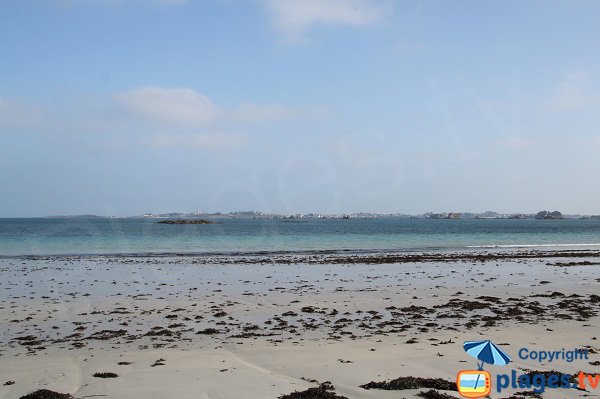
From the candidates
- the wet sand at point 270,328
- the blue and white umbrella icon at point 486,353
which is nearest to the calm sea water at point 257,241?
the wet sand at point 270,328

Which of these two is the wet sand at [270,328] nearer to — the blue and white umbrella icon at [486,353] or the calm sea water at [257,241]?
the blue and white umbrella icon at [486,353]

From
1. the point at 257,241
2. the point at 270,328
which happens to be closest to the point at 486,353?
the point at 270,328

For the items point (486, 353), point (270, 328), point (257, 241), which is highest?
point (486, 353)

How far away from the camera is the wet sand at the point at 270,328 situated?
26.6 ft

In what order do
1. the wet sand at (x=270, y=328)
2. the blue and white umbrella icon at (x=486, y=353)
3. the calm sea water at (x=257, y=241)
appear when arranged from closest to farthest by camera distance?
the blue and white umbrella icon at (x=486, y=353) < the wet sand at (x=270, y=328) < the calm sea water at (x=257, y=241)

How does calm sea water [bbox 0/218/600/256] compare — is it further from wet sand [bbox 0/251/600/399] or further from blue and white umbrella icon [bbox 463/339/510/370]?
blue and white umbrella icon [bbox 463/339/510/370]

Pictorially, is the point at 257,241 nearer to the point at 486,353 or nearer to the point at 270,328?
the point at 270,328

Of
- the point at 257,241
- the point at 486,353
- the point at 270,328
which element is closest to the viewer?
the point at 486,353

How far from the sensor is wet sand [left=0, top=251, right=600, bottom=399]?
8.11m

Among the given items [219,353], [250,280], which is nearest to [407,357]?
[219,353]

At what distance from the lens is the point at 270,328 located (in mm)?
12406

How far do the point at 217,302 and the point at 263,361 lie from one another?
750 centimetres

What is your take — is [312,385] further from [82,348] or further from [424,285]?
[424,285]

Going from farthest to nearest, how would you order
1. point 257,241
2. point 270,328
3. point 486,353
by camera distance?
1. point 257,241
2. point 270,328
3. point 486,353
